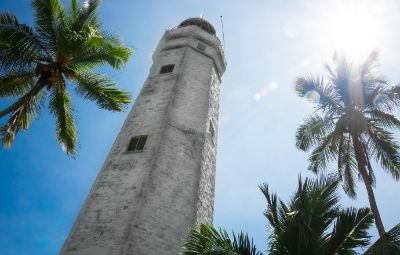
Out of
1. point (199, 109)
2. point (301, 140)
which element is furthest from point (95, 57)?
point (301, 140)

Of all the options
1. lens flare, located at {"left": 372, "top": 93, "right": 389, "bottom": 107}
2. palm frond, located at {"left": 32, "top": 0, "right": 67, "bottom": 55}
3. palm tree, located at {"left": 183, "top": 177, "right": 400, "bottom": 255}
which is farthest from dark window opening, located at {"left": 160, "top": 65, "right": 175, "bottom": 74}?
palm tree, located at {"left": 183, "top": 177, "right": 400, "bottom": 255}

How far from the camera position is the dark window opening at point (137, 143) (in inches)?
683

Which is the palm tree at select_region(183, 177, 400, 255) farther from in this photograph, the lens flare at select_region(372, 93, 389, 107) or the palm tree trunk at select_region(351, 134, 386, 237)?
the lens flare at select_region(372, 93, 389, 107)

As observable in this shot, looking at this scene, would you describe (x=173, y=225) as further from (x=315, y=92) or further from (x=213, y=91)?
(x=213, y=91)

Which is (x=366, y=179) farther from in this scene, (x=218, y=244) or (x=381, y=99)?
(x=218, y=244)

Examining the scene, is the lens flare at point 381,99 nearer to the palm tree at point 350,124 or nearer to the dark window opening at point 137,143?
the palm tree at point 350,124

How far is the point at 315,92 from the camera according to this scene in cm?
1819

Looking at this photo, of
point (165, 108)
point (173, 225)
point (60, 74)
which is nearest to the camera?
point (173, 225)

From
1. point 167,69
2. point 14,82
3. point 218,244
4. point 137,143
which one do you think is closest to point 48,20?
point 14,82

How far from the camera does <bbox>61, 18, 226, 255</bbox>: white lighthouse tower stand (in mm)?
13414

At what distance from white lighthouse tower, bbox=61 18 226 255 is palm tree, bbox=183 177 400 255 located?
5237 mm

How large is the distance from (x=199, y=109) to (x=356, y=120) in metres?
7.88

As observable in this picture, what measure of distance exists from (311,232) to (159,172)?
8.68 metres

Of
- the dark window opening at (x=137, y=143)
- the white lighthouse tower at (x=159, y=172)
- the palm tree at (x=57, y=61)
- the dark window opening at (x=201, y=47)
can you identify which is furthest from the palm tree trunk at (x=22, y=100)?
the dark window opening at (x=201, y=47)
